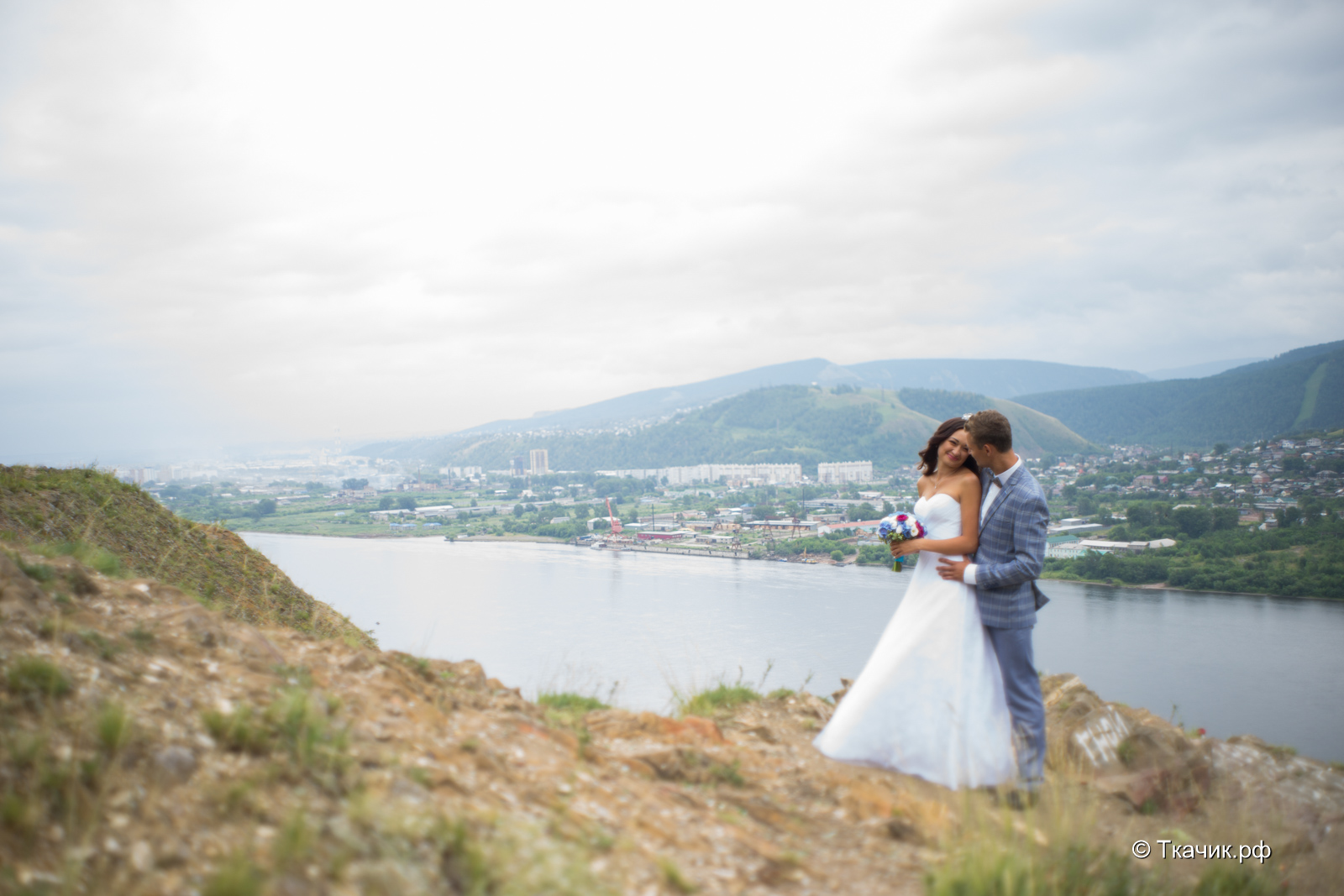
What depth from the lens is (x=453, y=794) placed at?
1.89 m

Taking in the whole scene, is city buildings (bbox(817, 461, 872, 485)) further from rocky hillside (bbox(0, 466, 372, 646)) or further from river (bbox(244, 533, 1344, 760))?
rocky hillside (bbox(0, 466, 372, 646))

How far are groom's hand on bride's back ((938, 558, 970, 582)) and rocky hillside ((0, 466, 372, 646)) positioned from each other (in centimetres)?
407

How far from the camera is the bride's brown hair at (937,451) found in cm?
308

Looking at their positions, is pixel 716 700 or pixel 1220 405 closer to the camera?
pixel 716 700

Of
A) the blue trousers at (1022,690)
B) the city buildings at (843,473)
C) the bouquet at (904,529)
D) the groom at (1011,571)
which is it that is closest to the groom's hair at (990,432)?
the groom at (1011,571)

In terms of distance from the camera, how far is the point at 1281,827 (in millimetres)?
2645

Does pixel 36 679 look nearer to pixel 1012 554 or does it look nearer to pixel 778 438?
pixel 1012 554

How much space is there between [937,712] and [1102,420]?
102m

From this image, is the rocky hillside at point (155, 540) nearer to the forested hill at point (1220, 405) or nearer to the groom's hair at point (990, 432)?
the groom's hair at point (990, 432)

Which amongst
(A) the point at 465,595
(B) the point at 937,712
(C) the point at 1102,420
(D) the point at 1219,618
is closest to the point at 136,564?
(B) the point at 937,712

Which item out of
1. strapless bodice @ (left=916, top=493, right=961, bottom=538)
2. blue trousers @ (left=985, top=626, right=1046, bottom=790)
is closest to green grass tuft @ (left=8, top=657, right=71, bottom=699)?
strapless bodice @ (left=916, top=493, right=961, bottom=538)

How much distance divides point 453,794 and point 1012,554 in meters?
2.29

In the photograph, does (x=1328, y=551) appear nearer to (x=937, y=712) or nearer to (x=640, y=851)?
(x=937, y=712)

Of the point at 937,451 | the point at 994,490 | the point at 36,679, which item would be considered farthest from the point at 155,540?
the point at 994,490
